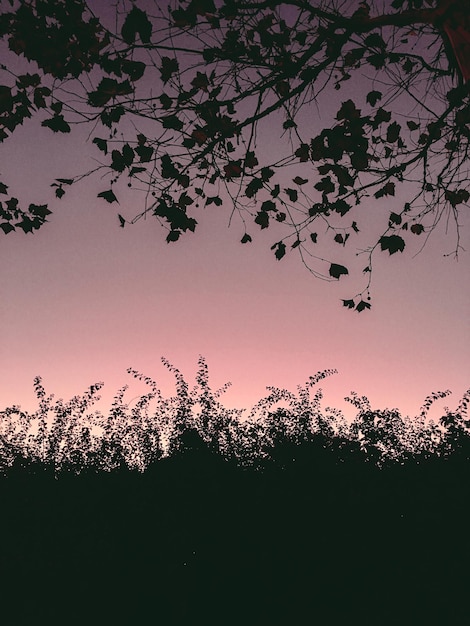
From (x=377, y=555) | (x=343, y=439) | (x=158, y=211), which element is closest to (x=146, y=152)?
(x=158, y=211)

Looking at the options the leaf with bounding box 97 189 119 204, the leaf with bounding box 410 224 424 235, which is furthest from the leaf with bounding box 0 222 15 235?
the leaf with bounding box 410 224 424 235

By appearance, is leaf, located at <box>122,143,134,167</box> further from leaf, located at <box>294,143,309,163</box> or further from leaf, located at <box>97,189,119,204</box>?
leaf, located at <box>294,143,309,163</box>

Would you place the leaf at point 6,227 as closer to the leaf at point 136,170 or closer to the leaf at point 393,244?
the leaf at point 136,170

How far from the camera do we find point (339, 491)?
11.0 m

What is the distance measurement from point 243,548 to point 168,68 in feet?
32.4

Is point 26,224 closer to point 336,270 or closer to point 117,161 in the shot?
point 117,161

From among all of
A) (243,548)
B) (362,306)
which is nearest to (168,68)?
(362,306)

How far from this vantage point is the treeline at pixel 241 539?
27.5ft

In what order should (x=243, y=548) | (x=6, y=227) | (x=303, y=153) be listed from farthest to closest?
(x=243, y=548) < (x=6, y=227) < (x=303, y=153)

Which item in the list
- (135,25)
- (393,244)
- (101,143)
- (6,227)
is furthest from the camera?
(6,227)

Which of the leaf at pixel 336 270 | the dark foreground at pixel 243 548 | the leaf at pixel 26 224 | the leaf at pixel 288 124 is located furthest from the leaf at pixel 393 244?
the dark foreground at pixel 243 548

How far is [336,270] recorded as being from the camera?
14.1ft

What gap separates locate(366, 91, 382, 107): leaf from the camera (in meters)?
4.48

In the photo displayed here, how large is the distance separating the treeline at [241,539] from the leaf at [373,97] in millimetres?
9047
